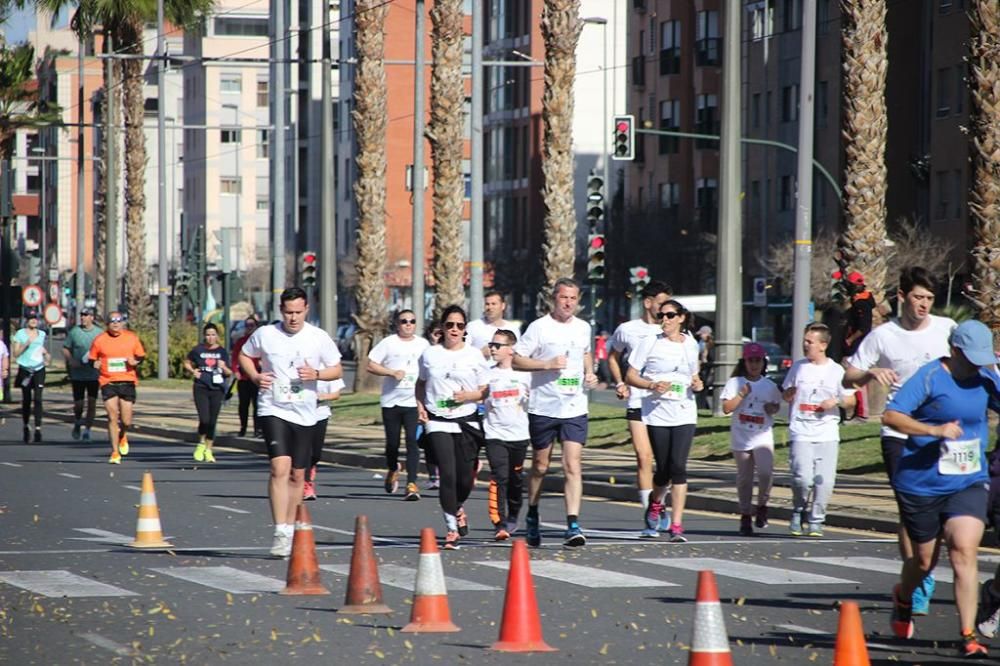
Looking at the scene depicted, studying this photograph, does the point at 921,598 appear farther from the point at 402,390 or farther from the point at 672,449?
the point at 402,390

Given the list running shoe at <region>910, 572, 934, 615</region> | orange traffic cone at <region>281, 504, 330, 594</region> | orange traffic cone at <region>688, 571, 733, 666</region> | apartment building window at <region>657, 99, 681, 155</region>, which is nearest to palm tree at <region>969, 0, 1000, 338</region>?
running shoe at <region>910, 572, 934, 615</region>

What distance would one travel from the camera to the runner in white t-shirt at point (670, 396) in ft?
51.6

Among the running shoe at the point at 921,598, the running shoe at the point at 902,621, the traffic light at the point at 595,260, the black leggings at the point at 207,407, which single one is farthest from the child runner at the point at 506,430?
the traffic light at the point at 595,260

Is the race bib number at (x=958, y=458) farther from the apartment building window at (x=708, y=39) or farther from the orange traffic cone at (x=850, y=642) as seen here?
the apartment building window at (x=708, y=39)

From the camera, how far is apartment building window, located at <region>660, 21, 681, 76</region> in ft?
266

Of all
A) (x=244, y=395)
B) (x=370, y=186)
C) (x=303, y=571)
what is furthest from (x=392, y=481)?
(x=370, y=186)

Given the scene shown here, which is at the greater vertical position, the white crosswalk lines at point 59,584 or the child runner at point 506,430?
the child runner at point 506,430

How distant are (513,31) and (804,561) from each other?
79108 millimetres

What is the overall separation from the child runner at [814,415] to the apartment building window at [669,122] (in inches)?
2544

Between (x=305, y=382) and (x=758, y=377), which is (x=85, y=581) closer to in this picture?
(x=305, y=382)

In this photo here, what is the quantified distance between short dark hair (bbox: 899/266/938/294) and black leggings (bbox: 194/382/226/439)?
14.9m

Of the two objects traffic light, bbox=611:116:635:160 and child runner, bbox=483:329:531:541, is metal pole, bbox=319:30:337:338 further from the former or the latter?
child runner, bbox=483:329:531:541

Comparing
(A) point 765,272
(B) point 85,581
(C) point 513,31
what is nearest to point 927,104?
(A) point 765,272

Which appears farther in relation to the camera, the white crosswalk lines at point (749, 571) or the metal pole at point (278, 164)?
the metal pole at point (278, 164)
